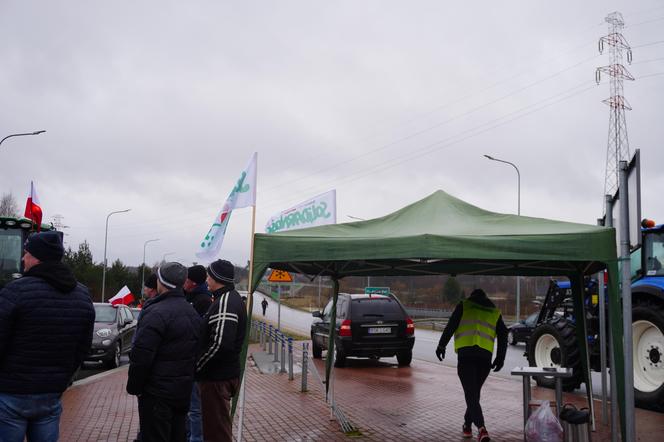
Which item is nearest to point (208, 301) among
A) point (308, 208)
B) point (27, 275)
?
point (27, 275)

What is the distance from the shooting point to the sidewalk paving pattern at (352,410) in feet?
26.4

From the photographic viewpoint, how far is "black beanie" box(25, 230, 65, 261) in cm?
445

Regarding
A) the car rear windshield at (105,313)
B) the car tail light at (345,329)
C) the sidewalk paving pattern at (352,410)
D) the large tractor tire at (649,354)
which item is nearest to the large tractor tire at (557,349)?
the sidewalk paving pattern at (352,410)

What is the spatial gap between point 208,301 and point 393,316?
9.19 meters

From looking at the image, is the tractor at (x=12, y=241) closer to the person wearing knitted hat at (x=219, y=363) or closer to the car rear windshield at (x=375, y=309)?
the car rear windshield at (x=375, y=309)

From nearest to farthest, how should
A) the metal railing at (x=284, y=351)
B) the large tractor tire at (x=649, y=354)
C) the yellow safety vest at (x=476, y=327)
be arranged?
1. the yellow safety vest at (x=476, y=327)
2. the large tractor tire at (x=649, y=354)
3. the metal railing at (x=284, y=351)

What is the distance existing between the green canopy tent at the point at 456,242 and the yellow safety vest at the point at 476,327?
67cm

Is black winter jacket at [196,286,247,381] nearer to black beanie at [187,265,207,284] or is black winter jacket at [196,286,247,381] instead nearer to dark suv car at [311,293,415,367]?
black beanie at [187,265,207,284]

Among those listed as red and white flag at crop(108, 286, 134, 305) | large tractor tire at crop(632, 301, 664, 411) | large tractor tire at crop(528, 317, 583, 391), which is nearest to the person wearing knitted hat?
large tractor tire at crop(528, 317, 583, 391)

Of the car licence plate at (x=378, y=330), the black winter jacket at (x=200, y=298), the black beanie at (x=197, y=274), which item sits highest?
the black beanie at (x=197, y=274)

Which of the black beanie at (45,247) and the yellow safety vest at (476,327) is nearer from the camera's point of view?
the black beanie at (45,247)

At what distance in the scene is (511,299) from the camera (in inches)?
2141

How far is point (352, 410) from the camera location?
9656 millimetres

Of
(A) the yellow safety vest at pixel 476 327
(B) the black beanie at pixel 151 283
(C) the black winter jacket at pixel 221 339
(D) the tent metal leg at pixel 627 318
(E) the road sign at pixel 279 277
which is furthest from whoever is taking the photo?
(E) the road sign at pixel 279 277
